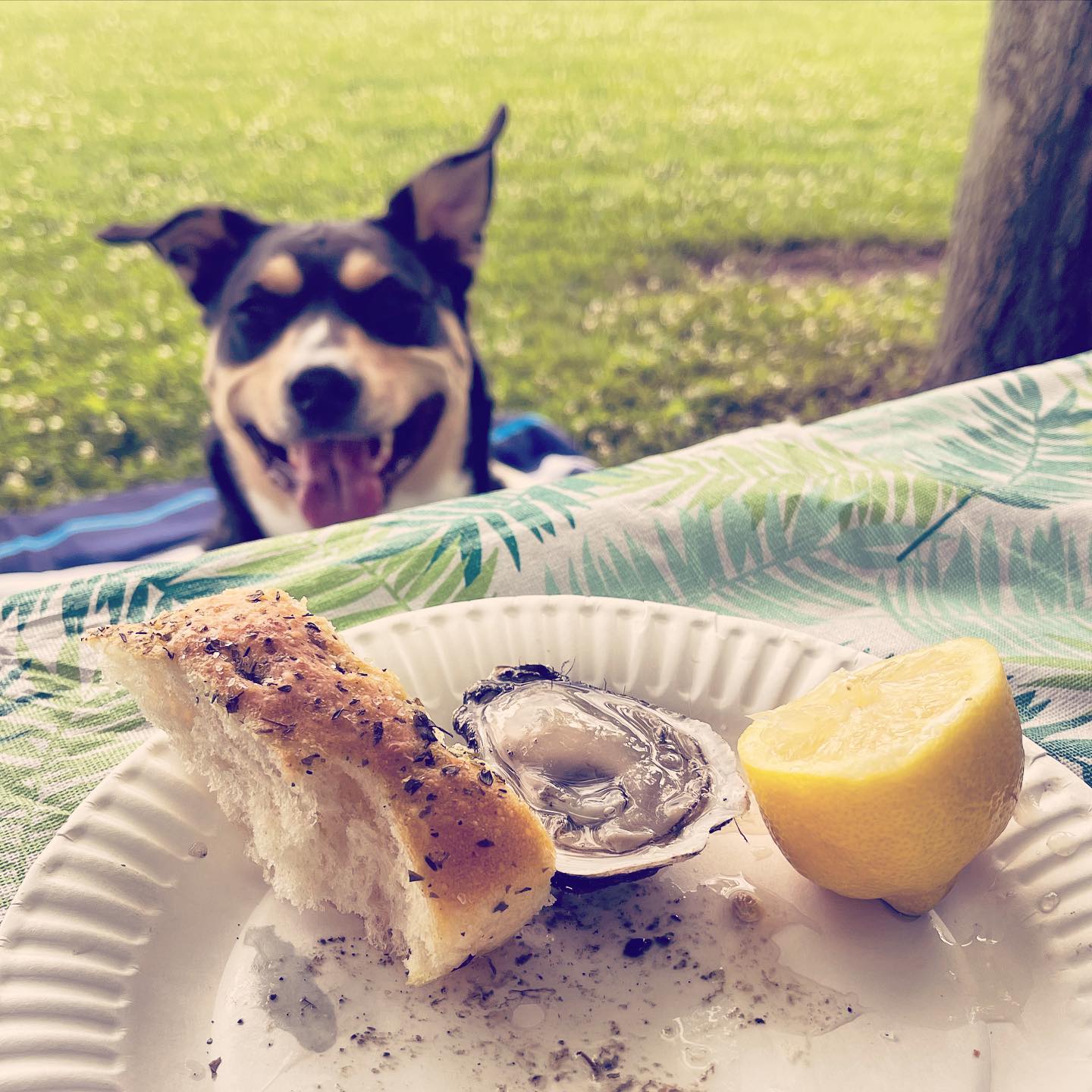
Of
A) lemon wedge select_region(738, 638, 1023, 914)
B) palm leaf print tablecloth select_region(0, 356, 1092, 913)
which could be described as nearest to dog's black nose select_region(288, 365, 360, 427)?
palm leaf print tablecloth select_region(0, 356, 1092, 913)

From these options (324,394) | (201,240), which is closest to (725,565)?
(324,394)

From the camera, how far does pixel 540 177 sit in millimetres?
7617

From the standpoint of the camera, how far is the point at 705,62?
10.2m

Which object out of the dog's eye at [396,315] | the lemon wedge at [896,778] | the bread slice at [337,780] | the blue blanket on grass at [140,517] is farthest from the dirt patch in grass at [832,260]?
the bread slice at [337,780]

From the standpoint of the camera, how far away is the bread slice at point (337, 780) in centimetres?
111

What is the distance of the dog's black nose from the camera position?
258cm

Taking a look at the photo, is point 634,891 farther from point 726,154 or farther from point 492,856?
point 726,154

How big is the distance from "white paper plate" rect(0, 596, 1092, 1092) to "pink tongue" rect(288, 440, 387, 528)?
5.06 feet

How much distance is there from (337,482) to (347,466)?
57mm

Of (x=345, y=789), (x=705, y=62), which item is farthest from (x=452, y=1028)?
(x=705, y=62)

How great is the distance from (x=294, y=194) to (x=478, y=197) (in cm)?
461

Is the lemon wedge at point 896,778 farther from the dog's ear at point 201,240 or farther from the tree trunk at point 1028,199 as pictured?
the tree trunk at point 1028,199

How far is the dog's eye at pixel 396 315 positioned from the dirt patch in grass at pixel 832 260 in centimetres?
404

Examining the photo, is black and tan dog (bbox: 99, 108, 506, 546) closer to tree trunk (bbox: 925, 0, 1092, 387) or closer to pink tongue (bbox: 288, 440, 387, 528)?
pink tongue (bbox: 288, 440, 387, 528)
